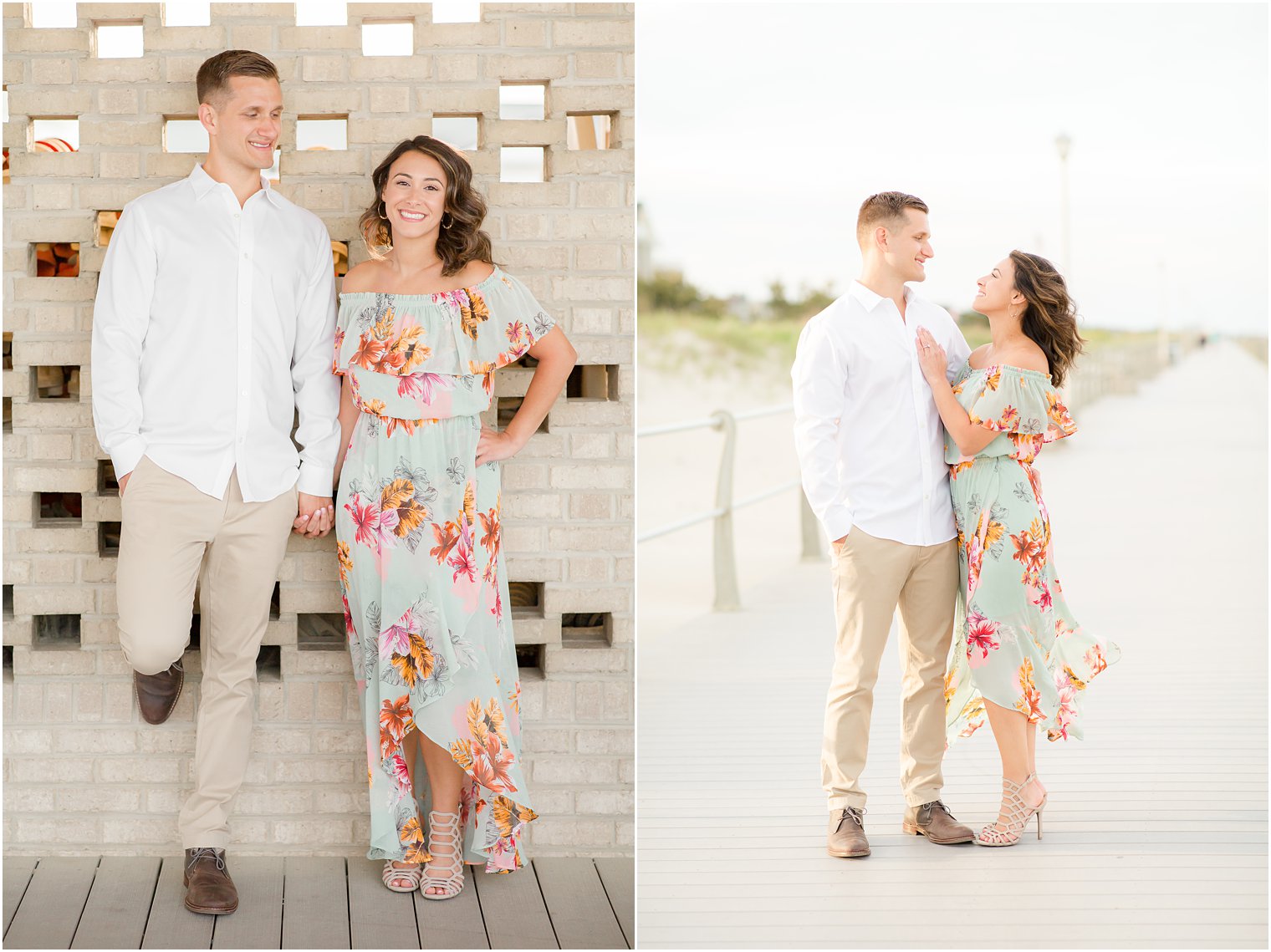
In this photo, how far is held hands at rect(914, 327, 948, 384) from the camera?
313 centimetres

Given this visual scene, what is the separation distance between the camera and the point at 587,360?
3.31 m

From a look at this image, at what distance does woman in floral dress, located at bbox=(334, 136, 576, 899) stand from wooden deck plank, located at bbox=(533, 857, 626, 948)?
0.14 metres

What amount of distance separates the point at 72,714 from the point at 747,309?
106 ft

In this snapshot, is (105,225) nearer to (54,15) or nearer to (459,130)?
(54,15)

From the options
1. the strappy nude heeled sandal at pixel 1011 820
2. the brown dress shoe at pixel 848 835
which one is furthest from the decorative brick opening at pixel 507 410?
the strappy nude heeled sandal at pixel 1011 820

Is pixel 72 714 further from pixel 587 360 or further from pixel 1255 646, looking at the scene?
pixel 1255 646

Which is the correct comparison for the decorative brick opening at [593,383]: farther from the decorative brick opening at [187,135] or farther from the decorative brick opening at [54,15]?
the decorative brick opening at [54,15]

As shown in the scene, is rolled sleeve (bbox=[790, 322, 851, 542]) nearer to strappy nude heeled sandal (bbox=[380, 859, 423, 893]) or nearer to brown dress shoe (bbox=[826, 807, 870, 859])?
brown dress shoe (bbox=[826, 807, 870, 859])

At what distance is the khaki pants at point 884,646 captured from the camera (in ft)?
10.4

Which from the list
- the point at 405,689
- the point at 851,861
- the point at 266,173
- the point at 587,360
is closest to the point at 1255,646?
the point at 851,861

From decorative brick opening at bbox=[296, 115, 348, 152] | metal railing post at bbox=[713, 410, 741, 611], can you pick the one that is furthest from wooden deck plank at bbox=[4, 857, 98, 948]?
metal railing post at bbox=[713, 410, 741, 611]

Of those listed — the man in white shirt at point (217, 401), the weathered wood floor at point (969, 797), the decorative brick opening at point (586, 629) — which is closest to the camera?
the weathered wood floor at point (969, 797)

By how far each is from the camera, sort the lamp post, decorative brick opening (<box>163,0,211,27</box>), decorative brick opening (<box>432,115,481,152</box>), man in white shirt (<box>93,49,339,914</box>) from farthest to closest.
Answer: the lamp post < decorative brick opening (<box>432,115,481,152</box>) < decorative brick opening (<box>163,0,211,27</box>) < man in white shirt (<box>93,49,339,914</box>)

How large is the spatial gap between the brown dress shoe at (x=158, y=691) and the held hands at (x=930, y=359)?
1916 millimetres
